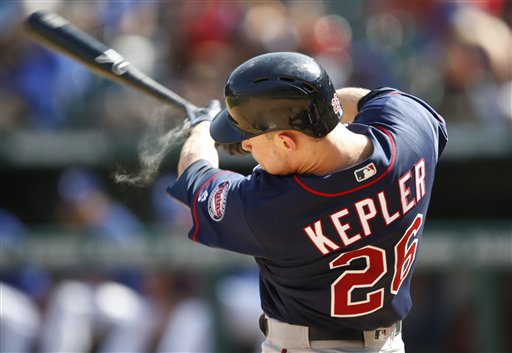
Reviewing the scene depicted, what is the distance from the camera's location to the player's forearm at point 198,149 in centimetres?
280

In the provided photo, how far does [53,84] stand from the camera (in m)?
6.89

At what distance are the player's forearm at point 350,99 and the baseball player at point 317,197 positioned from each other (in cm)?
15

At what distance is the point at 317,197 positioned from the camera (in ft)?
8.05

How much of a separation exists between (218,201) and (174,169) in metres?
4.02

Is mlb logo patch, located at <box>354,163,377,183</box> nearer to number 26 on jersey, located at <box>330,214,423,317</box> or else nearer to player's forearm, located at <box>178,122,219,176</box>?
number 26 on jersey, located at <box>330,214,423,317</box>

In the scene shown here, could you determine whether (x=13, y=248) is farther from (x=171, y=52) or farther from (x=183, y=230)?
(x=171, y=52)

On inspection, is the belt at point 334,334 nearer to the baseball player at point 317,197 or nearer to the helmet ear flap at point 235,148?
the baseball player at point 317,197

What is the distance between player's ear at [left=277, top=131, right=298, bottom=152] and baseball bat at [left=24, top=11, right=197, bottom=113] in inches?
32.0

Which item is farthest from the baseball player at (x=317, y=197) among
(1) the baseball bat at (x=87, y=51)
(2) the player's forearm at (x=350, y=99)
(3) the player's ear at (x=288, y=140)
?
(1) the baseball bat at (x=87, y=51)

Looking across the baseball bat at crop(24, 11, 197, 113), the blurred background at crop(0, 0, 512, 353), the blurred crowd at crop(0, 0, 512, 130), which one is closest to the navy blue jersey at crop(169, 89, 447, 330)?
the baseball bat at crop(24, 11, 197, 113)

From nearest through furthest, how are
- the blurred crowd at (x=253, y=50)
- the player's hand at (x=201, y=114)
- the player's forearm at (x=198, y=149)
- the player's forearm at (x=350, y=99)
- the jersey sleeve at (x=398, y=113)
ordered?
the jersey sleeve at (x=398, y=113) < the player's forearm at (x=198, y=149) < the player's forearm at (x=350, y=99) < the player's hand at (x=201, y=114) < the blurred crowd at (x=253, y=50)

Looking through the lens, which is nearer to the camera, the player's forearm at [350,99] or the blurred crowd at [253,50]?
the player's forearm at [350,99]

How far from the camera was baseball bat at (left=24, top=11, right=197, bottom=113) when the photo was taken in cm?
320

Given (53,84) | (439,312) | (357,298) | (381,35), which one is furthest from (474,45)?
(357,298)
